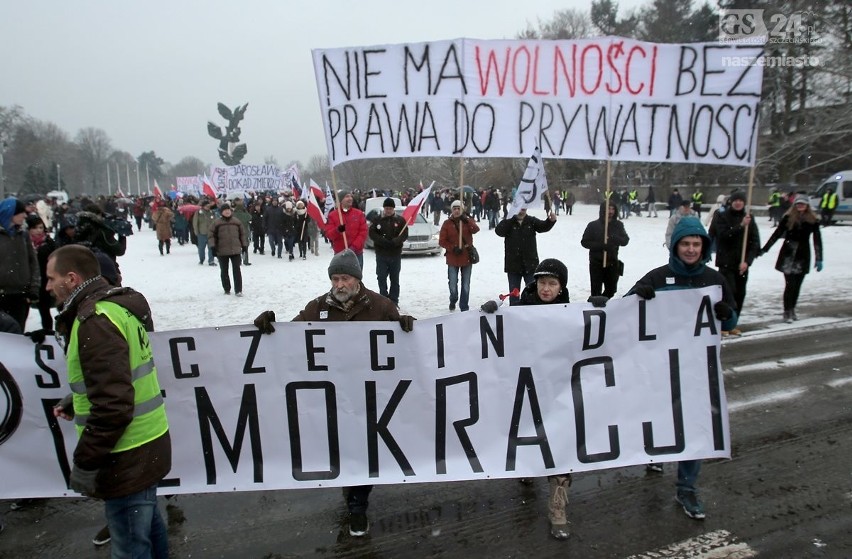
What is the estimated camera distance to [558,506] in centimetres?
370

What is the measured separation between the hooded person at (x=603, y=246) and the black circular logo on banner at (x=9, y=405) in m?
7.20

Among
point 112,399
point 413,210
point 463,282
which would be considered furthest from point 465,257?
point 112,399

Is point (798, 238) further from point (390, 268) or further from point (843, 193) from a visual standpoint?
point (843, 193)

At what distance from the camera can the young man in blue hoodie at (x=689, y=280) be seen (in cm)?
383

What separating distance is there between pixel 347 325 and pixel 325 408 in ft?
1.87

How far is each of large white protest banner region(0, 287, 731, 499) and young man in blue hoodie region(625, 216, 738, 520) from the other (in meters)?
0.10

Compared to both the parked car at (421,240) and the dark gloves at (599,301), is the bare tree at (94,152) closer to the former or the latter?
the parked car at (421,240)

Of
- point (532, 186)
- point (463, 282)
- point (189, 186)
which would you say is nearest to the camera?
point (532, 186)

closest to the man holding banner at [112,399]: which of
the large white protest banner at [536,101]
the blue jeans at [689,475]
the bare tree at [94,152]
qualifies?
the blue jeans at [689,475]

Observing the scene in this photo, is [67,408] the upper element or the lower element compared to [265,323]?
lower

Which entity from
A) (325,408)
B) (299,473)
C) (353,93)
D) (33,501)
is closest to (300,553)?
(299,473)

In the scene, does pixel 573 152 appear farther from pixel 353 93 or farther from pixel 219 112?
pixel 219 112

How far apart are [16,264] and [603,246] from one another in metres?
7.39

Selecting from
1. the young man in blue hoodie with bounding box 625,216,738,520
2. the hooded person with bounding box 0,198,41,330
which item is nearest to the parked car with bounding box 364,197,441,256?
the hooded person with bounding box 0,198,41,330
